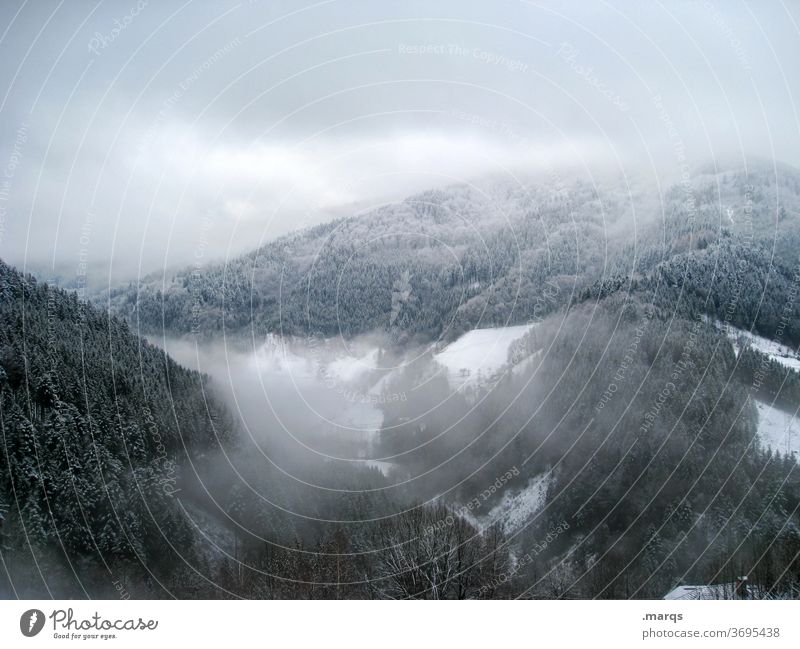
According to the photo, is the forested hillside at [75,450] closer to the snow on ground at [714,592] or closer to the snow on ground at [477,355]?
the snow on ground at [714,592]

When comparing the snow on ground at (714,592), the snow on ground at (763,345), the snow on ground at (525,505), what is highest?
the snow on ground at (763,345)

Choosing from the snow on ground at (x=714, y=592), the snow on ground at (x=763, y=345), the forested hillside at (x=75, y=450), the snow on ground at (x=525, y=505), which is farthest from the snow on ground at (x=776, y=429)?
the forested hillside at (x=75, y=450)

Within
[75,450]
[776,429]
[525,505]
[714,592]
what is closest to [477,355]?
[525,505]

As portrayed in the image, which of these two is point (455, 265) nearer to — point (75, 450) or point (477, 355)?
point (477, 355)

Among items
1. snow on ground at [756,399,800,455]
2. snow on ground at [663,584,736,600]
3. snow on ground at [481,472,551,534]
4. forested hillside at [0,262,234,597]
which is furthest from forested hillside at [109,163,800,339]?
snow on ground at [481,472,551,534]

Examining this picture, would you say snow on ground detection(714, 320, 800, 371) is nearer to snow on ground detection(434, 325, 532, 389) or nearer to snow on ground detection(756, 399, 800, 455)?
snow on ground detection(756, 399, 800, 455)
